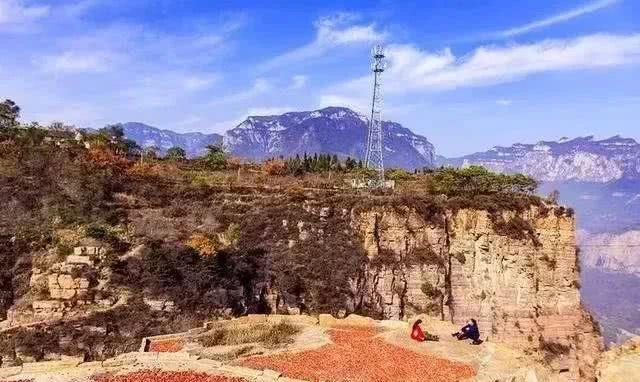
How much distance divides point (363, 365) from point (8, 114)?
39.2 meters

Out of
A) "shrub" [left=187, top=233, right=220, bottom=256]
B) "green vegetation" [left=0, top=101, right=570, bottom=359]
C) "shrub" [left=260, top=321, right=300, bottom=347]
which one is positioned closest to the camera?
"shrub" [left=260, top=321, right=300, bottom=347]

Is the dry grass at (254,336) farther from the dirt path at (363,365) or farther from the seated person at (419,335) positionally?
the seated person at (419,335)

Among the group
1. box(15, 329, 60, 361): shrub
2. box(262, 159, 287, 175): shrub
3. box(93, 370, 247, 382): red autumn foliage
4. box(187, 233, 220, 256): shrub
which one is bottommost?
box(15, 329, 60, 361): shrub

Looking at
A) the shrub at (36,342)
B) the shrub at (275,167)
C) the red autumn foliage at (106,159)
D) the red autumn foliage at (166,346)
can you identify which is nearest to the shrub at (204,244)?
the shrub at (36,342)

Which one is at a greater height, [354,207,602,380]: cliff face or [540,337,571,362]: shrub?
[354,207,602,380]: cliff face

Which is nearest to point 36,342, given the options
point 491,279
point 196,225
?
point 196,225

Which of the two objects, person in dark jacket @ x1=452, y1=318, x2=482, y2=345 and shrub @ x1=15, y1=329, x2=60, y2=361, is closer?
person in dark jacket @ x1=452, y1=318, x2=482, y2=345

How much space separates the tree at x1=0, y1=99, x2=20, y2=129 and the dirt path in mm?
33869

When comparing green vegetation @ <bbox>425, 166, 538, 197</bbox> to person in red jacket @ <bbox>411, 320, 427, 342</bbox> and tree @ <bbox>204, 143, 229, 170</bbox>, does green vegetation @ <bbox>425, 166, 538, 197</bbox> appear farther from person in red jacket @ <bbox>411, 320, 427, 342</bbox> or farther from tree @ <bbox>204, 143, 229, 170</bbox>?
person in red jacket @ <bbox>411, 320, 427, 342</bbox>

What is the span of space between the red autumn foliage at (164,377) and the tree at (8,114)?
32675 millimetres

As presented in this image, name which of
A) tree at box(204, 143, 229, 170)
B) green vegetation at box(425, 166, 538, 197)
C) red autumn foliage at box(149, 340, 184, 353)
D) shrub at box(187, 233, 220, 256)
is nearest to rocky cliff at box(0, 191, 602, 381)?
shrub at box(187, 233, 220, 256)

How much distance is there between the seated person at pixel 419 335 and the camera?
23.3 meters

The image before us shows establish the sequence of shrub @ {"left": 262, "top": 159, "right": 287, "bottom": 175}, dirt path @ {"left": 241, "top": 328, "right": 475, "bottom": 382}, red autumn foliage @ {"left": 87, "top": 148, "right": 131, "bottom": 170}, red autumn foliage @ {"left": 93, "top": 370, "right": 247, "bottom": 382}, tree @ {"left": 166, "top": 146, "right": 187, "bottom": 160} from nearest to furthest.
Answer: red autumn foliage @ {"left": 93, "top": 370, "right": 247, "bottom": 382} < dirt path @ {"left": 241, "top": 328, "right": 475, "bottom": 382} < red autumn foliage @ {"left": 87, "top": 148, "right": 131, "bottom": 170} < shrub @ {"left": 262, "top": 159, "right": 287, "bottom": 175} < tree @ {"left": 166, "top": 146, "right": 187, "bottom": 160}

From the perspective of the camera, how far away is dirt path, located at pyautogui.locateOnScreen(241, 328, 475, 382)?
60.7ft
